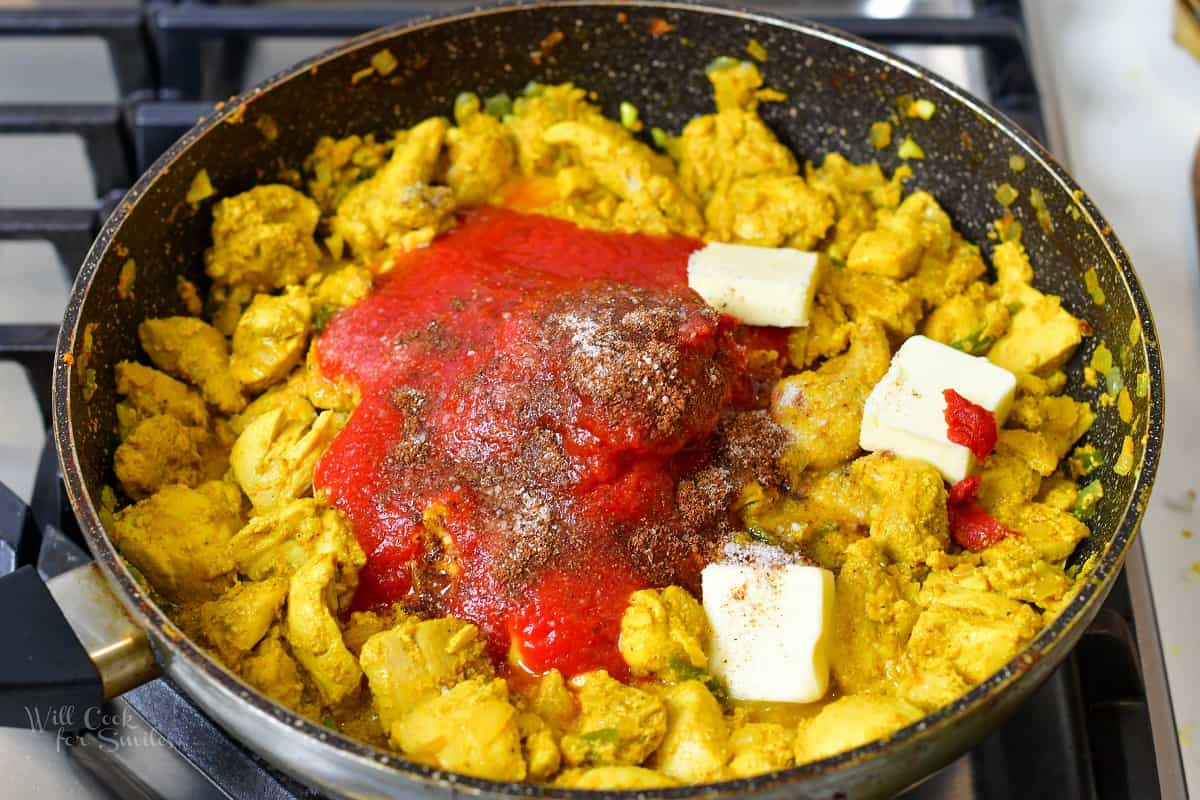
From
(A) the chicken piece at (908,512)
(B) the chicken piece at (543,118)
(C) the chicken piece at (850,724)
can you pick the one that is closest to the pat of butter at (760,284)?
(A) the chicken piece at (908,512)

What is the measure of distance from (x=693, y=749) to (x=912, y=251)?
854 mm

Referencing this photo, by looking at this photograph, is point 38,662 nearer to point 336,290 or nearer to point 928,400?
point 336,290

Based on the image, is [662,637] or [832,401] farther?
[832,401]

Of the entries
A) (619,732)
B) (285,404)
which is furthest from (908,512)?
(285,404)

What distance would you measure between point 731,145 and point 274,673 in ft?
3.58

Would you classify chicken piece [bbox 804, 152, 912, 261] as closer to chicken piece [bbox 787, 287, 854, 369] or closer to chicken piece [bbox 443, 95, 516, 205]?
chicken piece [bbox 787, 287, 854, 369]

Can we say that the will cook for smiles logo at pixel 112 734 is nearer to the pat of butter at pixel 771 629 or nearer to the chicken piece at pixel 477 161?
the pat of butter at pixel 771 629

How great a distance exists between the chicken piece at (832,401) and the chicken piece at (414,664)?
51 cm

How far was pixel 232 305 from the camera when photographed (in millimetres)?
1798

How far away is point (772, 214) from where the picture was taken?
6.07ft

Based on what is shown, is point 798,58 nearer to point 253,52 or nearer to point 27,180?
A: point 253,52

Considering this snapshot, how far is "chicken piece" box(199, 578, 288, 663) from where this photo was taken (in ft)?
4.53

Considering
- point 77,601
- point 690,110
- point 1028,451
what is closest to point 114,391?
point 77,601

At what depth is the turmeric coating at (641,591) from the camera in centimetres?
132
